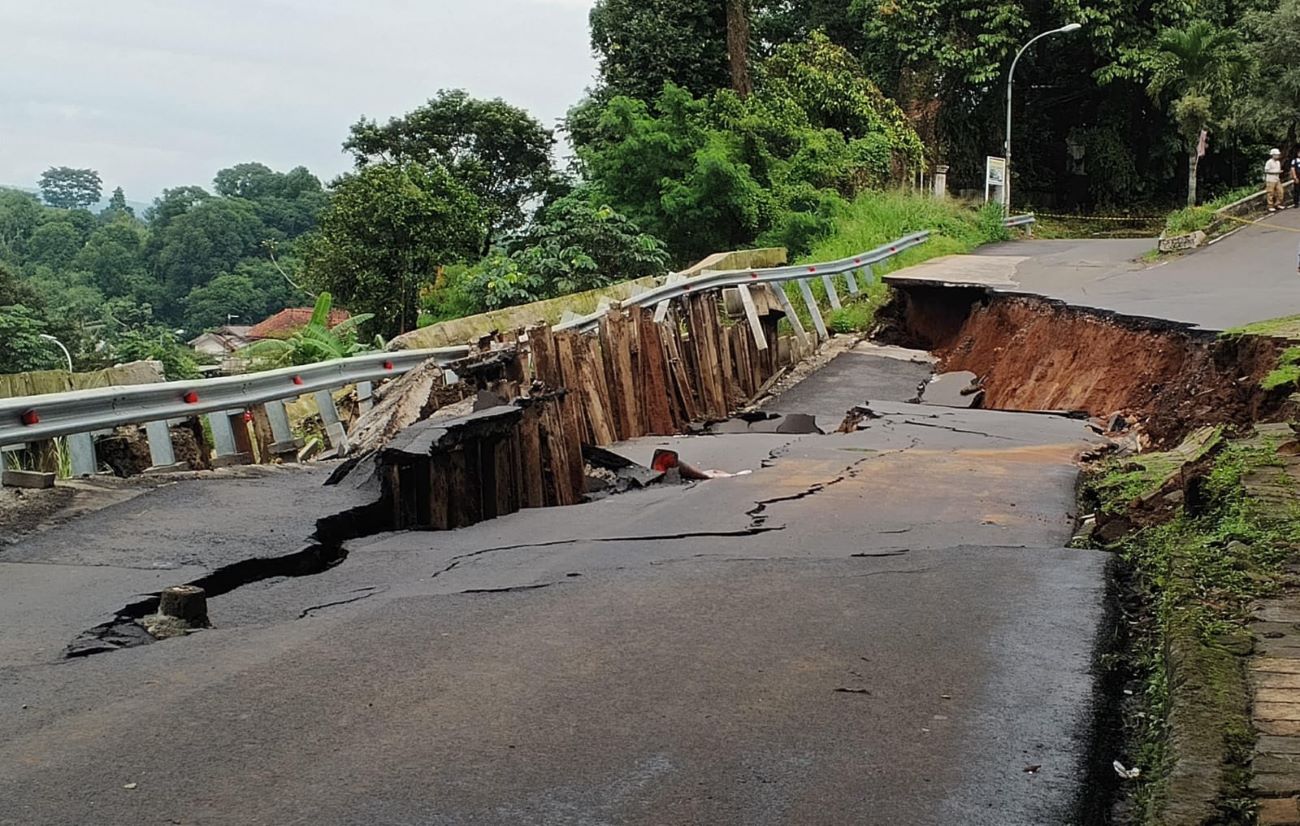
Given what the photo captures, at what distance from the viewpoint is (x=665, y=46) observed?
39.0 meters

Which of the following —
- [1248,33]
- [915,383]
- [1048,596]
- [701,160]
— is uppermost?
[1248,33]

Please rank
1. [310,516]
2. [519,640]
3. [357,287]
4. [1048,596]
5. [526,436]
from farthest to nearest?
[357,287], [526,436], [310,516], [1048,596], [519,640]

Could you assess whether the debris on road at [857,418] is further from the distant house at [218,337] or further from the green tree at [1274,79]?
the distant house at [218,337]

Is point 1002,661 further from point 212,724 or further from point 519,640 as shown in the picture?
point 212,724

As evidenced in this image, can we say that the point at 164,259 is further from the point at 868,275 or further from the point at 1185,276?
the point at 1185,276

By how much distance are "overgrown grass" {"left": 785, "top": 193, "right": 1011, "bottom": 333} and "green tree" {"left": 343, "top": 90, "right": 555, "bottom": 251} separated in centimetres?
1386

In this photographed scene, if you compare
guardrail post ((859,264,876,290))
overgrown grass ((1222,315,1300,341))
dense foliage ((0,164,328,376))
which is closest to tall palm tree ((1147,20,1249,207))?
guardrail post ((859,264,876,290))

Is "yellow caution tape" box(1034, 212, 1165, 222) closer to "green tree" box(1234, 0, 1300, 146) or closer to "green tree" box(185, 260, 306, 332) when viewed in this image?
"green tree" box(1234, 0, 1300, 146)

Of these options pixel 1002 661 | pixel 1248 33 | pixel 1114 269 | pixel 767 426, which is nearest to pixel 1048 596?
pixel 1002 661

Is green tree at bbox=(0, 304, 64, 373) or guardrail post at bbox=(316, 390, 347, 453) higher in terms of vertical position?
guardrail post at bbox=(316, 390, 347, 453)

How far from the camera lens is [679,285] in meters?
15.9

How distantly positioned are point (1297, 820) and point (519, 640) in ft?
9.51

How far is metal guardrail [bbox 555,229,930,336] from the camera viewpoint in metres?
14.4

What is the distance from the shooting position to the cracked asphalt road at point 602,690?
3467mm
